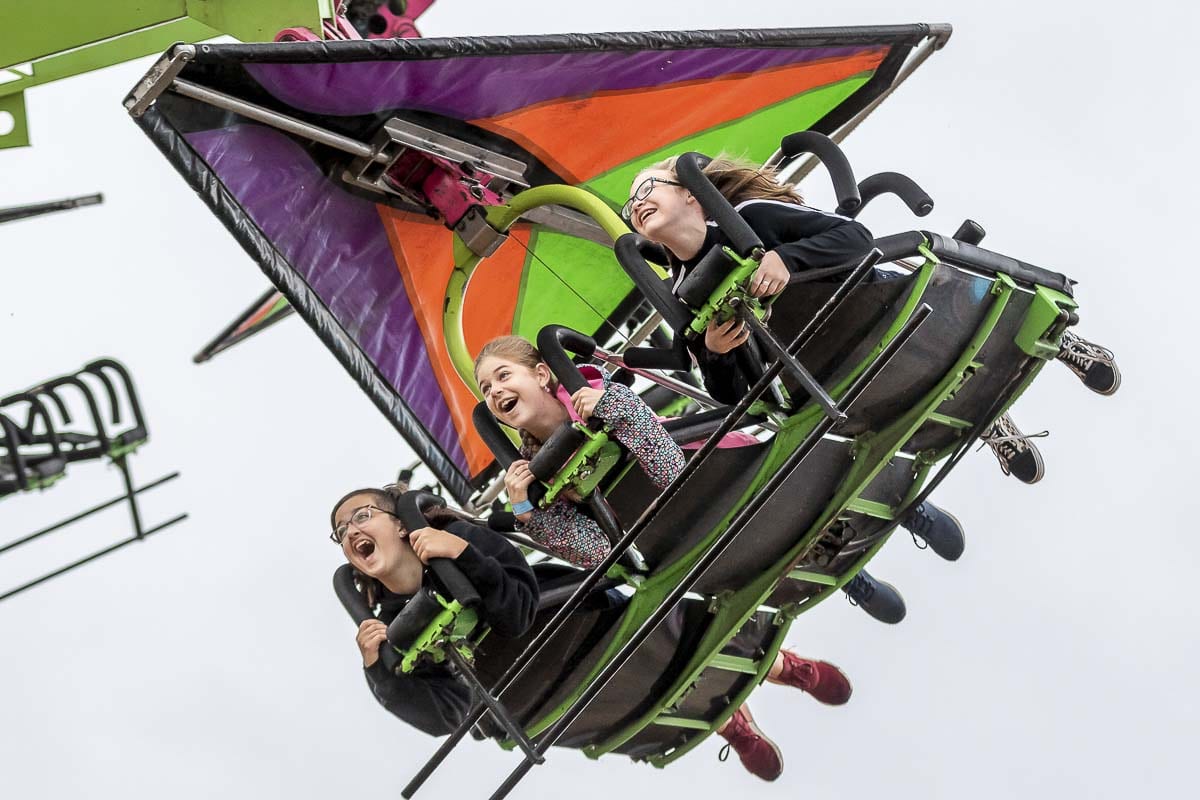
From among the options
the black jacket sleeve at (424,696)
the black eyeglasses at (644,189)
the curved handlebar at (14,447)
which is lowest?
the black jacket sleeve at (424,696)

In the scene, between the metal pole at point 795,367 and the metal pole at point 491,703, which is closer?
the metal pole at point 795,367

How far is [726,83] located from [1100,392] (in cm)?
164

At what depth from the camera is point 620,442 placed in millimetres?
6254

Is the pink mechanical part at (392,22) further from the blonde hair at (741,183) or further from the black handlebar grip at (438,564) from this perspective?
the black handlebar grip at (438,564)

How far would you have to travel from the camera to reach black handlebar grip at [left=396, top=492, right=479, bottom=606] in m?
6.16

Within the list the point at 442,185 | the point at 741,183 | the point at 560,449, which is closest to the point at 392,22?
the point at 442,185

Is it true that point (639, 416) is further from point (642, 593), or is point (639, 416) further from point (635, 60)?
point (635, 60)

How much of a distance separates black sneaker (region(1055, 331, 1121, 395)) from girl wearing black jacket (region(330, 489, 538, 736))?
205 centimetres

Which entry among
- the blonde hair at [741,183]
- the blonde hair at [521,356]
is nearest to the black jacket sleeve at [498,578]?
the blonde hair at [521,356]

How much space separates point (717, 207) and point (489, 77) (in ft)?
4.66

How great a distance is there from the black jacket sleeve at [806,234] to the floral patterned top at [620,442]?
1.85ft

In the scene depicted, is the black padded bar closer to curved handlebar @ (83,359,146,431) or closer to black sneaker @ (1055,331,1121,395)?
black sneaker @ (1055,331,1121,395)

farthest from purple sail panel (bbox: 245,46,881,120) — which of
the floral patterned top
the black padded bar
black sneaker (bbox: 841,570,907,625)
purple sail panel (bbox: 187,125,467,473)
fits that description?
black sneaker (bbox: 841,570,907,625)

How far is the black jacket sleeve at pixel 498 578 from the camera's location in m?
6.23
